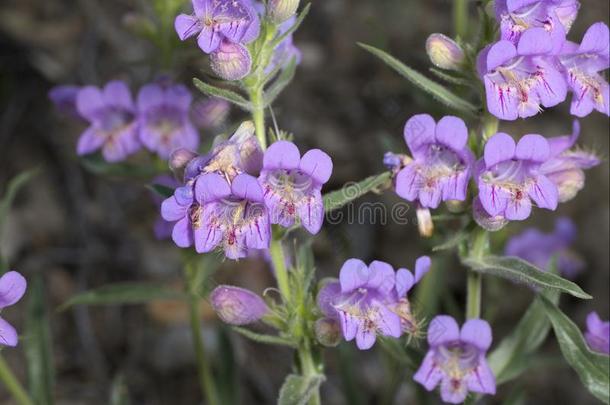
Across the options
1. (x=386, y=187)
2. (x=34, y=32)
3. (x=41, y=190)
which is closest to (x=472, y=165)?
(x=386, y=187)

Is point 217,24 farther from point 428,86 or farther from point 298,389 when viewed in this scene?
point 298,389

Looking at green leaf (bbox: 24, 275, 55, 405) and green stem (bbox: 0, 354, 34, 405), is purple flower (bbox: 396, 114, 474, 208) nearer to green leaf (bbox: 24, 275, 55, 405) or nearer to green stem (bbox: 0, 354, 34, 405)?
green stem (bbox: 0, 354, 34, 405)

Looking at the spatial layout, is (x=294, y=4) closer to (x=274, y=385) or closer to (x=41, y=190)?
(x=274, y=385)

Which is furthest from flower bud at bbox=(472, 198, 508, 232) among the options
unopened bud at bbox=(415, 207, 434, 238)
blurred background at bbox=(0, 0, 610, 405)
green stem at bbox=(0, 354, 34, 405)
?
green stem at bbox=(0, 354, 34, 405)

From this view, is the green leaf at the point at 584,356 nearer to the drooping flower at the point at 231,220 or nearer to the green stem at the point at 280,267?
the green stem at the point at 280,267

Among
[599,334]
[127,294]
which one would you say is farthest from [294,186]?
[127,294]

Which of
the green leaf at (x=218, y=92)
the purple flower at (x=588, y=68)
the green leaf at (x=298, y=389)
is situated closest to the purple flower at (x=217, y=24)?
the green leaf at (x=218, y=92)

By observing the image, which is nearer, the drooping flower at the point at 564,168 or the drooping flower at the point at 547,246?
the drooping flower at the point at 564,168
